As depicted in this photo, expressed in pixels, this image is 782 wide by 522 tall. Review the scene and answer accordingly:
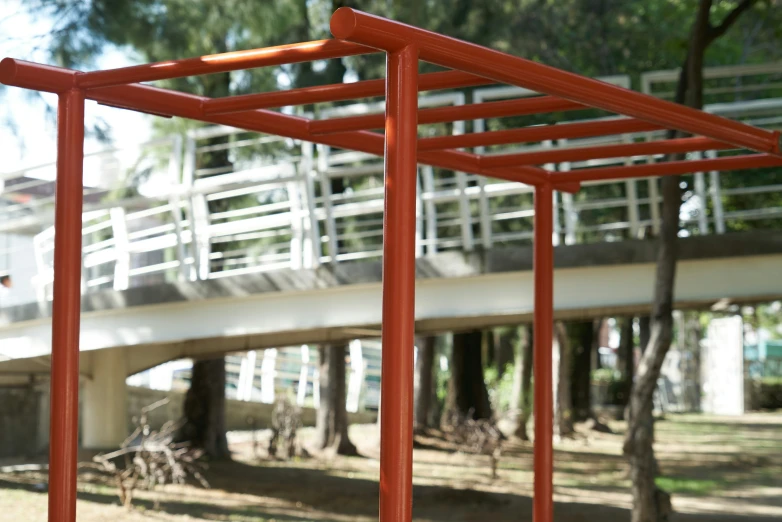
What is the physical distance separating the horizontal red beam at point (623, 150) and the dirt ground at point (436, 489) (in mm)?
8080

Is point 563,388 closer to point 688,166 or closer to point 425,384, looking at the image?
point 425,384

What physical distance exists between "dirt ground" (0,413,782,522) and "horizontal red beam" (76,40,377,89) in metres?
8.46

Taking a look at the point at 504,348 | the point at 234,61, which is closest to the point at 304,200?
the point at 234,61

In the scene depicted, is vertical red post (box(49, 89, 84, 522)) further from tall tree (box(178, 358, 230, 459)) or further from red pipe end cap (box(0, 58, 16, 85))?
tall tree (box(178, 358, 230, 459))

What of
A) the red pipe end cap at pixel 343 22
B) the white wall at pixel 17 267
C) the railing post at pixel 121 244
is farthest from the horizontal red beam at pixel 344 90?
the white wall at pixel 17 267

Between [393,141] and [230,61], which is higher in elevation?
[230,61]

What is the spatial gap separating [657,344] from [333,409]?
798cm

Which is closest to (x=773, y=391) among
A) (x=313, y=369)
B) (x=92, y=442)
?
(x=313, y=369)

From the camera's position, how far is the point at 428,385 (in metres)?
18.7

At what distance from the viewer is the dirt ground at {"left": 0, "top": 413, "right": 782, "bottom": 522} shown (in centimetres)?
1162

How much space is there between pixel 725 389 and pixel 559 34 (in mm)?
17542

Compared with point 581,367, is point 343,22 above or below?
above

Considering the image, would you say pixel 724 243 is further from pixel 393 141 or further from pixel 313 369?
pixel 313 369

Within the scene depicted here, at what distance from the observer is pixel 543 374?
4.55 m
